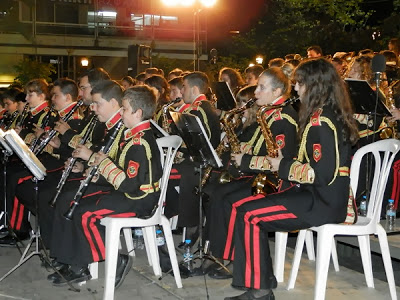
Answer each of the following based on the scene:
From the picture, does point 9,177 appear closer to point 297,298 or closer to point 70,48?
point 297,298

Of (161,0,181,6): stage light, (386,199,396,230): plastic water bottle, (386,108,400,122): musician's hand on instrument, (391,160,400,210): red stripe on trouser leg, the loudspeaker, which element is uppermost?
(161,0,181,6): stage light

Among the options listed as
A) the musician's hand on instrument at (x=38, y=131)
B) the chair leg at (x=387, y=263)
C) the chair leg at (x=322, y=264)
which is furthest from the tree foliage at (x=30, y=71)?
the chair leg at (x=322, y=264)

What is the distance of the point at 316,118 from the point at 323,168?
344mm

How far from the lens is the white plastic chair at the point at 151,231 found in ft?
15.7

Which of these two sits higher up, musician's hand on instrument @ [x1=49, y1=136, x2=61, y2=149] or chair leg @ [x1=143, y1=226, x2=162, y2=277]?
musician's hand on instrument @ [x1=49, y1=136, x2=61, y2=149]

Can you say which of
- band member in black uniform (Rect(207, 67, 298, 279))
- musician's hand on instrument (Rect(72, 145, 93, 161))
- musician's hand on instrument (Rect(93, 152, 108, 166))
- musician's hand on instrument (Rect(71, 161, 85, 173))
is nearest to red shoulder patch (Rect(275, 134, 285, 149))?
band member in black uniform (Rect(207, 67, 298, 279))

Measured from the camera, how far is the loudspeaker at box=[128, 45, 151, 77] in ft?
46.4

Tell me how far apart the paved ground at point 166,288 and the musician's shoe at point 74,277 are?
2.2 inches

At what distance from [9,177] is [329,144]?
4.05m

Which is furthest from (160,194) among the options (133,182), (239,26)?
(239,26)

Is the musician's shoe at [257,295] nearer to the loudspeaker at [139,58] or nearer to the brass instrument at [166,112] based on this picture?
the brass instrument at [166,112]

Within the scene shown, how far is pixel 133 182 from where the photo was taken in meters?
4.85

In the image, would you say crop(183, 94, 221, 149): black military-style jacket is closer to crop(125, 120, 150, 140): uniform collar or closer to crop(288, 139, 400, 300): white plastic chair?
crop(125, 120, 150, 140): uniform collar

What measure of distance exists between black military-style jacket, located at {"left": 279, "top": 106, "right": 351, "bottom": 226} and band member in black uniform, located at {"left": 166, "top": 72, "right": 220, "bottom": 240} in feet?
6.03
